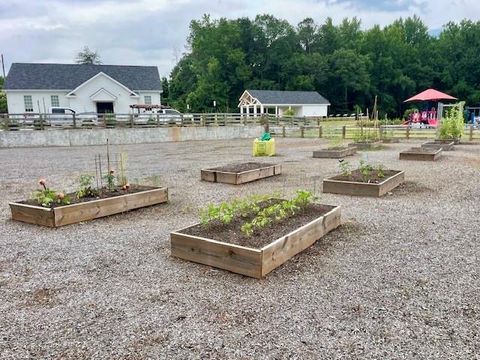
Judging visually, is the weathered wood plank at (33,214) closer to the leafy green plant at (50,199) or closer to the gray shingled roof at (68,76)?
the leafy green plant at (50,199)

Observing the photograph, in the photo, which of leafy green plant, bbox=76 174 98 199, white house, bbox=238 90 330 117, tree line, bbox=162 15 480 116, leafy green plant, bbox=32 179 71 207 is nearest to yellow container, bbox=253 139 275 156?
leafy green plant, bbox=76 174 98 199

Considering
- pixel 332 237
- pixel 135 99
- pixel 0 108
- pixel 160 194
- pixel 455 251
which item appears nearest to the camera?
pixel 455 251

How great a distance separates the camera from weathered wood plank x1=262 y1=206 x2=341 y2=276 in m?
3.33

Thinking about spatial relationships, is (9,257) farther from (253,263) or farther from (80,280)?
(253,263)

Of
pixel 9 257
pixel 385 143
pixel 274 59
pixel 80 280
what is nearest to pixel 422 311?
pixel 80 280

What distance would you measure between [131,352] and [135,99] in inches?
1263

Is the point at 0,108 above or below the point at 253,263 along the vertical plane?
above

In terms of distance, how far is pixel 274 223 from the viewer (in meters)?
4.07

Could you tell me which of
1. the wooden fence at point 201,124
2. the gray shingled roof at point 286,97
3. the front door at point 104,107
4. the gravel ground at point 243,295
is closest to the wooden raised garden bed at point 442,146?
the wooden fence at point 201,124

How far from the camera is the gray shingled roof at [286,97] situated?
141 feet

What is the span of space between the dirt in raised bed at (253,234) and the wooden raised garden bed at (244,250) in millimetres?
10

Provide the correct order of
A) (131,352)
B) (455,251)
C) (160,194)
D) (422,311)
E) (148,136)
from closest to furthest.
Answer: (131,352) → (422,311) → (455,251) → (160,194) → (148,136)

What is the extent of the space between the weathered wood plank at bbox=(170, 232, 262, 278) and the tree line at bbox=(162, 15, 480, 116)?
43809 millimetres

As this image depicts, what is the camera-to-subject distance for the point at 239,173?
Answer: 25.0ft
